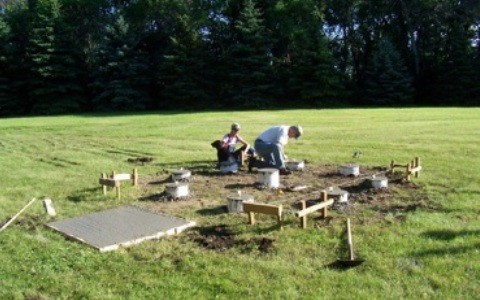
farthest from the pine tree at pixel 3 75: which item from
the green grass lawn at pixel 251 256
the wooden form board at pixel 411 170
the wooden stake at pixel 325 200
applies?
the wooden stake at pixel 325 200

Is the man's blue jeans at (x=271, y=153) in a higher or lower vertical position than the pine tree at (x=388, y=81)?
lower

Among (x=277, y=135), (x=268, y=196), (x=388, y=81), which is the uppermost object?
(x=388, y=81)

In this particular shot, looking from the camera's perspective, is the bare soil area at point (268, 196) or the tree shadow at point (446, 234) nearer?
the tree shadow at point (446, 234)

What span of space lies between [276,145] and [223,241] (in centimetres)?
500

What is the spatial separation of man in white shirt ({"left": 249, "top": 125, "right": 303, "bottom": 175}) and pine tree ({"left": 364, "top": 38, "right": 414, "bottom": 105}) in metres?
29.5

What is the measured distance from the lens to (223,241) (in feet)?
22.4

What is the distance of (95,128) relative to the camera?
24.3 meters

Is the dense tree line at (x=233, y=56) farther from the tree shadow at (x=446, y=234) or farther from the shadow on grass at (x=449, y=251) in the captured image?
the shadow on grass at (x=449, y=251)

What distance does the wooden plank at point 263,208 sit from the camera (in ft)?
23.7

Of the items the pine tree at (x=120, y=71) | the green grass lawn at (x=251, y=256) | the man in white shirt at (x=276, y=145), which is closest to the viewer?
the green grass lawn at (x=251, y=256)

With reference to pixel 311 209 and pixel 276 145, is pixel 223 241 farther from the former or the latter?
pixel 276 145

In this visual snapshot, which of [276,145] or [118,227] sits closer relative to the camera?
[118,227]

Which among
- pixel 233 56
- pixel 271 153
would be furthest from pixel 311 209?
pixel 233 56

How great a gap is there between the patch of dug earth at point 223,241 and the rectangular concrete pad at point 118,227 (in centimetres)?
39
